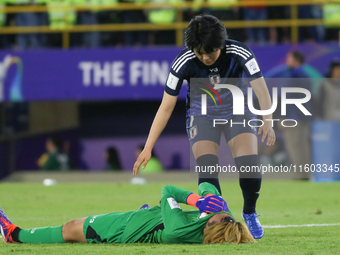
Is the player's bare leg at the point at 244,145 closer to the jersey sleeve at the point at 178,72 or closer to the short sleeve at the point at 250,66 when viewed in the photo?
the short sleeve at the point at 250,66

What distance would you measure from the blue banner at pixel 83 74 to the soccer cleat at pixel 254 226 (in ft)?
26.0

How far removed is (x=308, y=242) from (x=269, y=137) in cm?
96

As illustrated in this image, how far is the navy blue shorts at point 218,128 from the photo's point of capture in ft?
17.7

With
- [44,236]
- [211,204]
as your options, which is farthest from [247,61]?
[44,236]

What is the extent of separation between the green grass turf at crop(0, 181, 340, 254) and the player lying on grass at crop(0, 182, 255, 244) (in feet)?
0.26

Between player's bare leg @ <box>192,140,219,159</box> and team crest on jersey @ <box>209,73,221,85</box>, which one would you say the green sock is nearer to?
player's bare leg @ <box>192,140,219,159</box>

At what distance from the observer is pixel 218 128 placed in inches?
216

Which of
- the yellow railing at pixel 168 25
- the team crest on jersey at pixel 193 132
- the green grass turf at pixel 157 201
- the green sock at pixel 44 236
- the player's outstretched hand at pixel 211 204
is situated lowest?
the green grass turf at pixel 157 201

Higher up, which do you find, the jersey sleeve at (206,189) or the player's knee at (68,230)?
the jersey sleeve at (206,189)

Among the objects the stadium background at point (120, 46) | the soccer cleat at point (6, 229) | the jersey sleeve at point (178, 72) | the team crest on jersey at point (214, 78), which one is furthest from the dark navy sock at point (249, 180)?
the stadium background at point (120, 46)

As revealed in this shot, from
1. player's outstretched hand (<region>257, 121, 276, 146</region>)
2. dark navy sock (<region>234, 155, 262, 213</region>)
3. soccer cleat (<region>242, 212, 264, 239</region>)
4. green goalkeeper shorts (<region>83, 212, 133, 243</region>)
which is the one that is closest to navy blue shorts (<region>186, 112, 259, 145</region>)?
player's outstretched hand (<region>257, 121, 276, 146</region>)

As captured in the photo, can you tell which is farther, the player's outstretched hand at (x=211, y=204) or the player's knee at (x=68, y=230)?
the player's knee at (x=68, y=230)

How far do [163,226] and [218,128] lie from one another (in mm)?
1153

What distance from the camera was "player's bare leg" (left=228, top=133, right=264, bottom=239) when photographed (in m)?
5.32
